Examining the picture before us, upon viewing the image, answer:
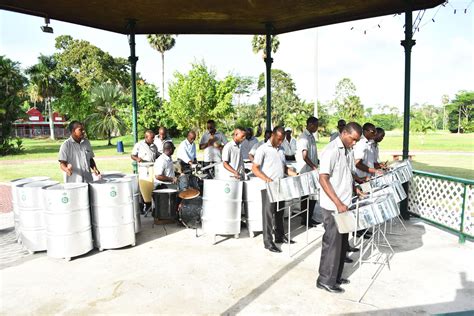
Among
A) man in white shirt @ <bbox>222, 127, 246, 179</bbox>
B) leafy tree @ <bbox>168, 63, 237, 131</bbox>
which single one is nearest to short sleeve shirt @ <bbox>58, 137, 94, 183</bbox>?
man in white shirt @ <bbox>222, 127, 246, 179</bbox>

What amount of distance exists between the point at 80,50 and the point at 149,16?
1166 inches

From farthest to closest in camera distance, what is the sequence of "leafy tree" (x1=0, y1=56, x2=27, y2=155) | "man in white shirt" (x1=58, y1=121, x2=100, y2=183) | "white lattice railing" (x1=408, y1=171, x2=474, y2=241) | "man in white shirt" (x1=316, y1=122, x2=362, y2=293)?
"leafy tree" (x1=0, y1=56, x2=27, y2=155), "white lattice railing" (x1=408, y1=171, x2=474, y2=241), "man in white shirt" (x1=58, y1=121, x2=100, y2=183), "man in white shirt" (x1=316, y1=122, x2=362, y2=293)

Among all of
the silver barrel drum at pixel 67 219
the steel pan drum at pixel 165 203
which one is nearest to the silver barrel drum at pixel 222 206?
the steel pan drum at pixel 165 203

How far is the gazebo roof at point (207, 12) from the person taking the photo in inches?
174

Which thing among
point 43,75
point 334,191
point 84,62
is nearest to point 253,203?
point 334,191

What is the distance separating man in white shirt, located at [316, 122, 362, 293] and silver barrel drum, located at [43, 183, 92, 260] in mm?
2337

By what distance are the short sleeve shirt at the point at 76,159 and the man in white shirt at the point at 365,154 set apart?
3179 mm

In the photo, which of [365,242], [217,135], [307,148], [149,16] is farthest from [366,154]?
[149,16]

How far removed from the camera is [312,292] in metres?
2.82

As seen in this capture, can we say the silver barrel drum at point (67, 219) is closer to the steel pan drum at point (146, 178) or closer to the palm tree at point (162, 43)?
the steel pan drum at point (146, 178)

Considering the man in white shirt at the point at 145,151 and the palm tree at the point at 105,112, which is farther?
the palm tree at the point at 105,112

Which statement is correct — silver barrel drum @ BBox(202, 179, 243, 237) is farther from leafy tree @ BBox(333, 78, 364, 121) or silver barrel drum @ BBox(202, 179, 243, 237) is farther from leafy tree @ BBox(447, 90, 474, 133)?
leafy tree @ BBox(447, 90, 474, 133)

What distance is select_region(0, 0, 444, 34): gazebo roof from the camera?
4414mm

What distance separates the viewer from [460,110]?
5628 centimetres
